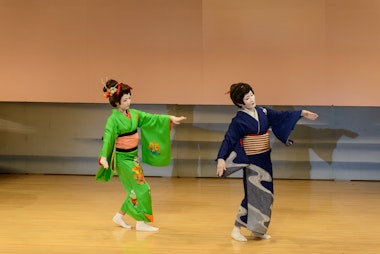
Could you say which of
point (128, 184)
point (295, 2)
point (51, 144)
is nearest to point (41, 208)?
point (128, 184)

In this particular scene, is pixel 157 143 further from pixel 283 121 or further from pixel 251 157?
pixel 283 121

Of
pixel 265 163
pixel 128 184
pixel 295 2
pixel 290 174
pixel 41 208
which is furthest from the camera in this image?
pixel 290 174

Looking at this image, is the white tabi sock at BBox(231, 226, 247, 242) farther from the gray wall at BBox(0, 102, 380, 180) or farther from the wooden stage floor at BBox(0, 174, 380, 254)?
the gray wall at BBox(0, 102, 380, 180)

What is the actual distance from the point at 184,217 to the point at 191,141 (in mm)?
1941

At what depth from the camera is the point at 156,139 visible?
4383 mm

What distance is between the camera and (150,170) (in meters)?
6.66

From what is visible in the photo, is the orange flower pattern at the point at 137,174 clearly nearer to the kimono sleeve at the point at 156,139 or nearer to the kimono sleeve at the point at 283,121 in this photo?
the kimono sleeve at the point at 156,139

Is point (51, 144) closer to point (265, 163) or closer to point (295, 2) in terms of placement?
point (295, 2)

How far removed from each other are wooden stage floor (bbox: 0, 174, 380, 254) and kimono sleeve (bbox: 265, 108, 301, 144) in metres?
0.69

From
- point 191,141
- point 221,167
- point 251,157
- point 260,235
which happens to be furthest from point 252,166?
point 191,141

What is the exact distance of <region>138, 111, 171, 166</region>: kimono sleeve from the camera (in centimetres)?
434

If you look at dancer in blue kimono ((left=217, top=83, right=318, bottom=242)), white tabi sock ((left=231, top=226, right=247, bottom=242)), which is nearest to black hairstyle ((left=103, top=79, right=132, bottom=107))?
dancer in blue kimono ((left=217, top=83, right=318, bottom=242))

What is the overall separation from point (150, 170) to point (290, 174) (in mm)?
1524

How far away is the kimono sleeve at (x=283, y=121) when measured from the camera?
3.93 metres
